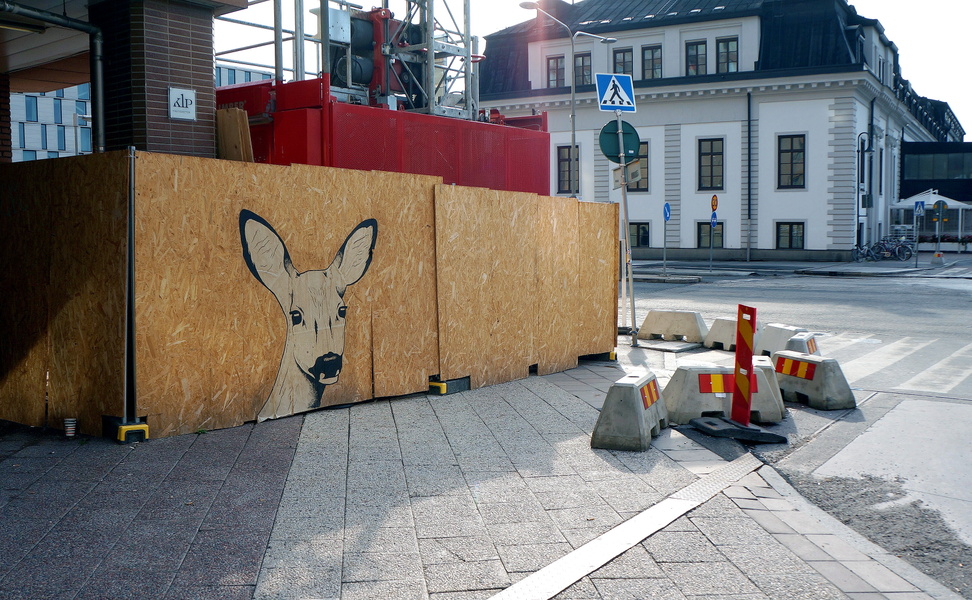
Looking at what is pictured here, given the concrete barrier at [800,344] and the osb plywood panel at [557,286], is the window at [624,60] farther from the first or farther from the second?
the concrete barrier at [800,344]

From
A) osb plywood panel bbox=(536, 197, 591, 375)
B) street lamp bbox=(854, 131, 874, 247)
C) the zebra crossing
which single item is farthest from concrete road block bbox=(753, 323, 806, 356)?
street lamp bbox=(854, 131, 874, 247)

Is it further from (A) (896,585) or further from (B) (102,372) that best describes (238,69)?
(A) (896,585)

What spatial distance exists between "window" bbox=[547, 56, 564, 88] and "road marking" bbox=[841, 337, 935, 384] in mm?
34584

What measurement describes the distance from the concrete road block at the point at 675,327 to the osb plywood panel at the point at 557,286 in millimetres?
2701

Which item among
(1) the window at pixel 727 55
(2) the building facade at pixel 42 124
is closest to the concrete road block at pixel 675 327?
(1) the window at pixel 727 55

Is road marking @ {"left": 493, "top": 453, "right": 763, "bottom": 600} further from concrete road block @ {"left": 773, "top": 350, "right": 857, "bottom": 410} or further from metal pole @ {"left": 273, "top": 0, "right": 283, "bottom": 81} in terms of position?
metal pole @ {"left": 273, "top": 0, "right": 283, "bottom": 81}

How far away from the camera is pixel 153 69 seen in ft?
29.0

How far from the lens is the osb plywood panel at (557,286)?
10.1 m

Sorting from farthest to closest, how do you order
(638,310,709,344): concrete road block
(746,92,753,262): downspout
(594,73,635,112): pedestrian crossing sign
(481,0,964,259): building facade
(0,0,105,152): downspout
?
(746,92,753,262): downspout → (481,0,964,259): building facade → (638,310,709,344): concrete road block → (594,73,635,112): pedestrian crossing sign → (0,0,105,152): downspout

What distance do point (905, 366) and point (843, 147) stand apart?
31.5m

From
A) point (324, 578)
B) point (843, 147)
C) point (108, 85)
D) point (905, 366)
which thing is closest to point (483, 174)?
point (108, 85)

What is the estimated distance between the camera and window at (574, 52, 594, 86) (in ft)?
150

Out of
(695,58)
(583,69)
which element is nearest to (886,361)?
(695,58)

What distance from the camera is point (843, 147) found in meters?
39.6
